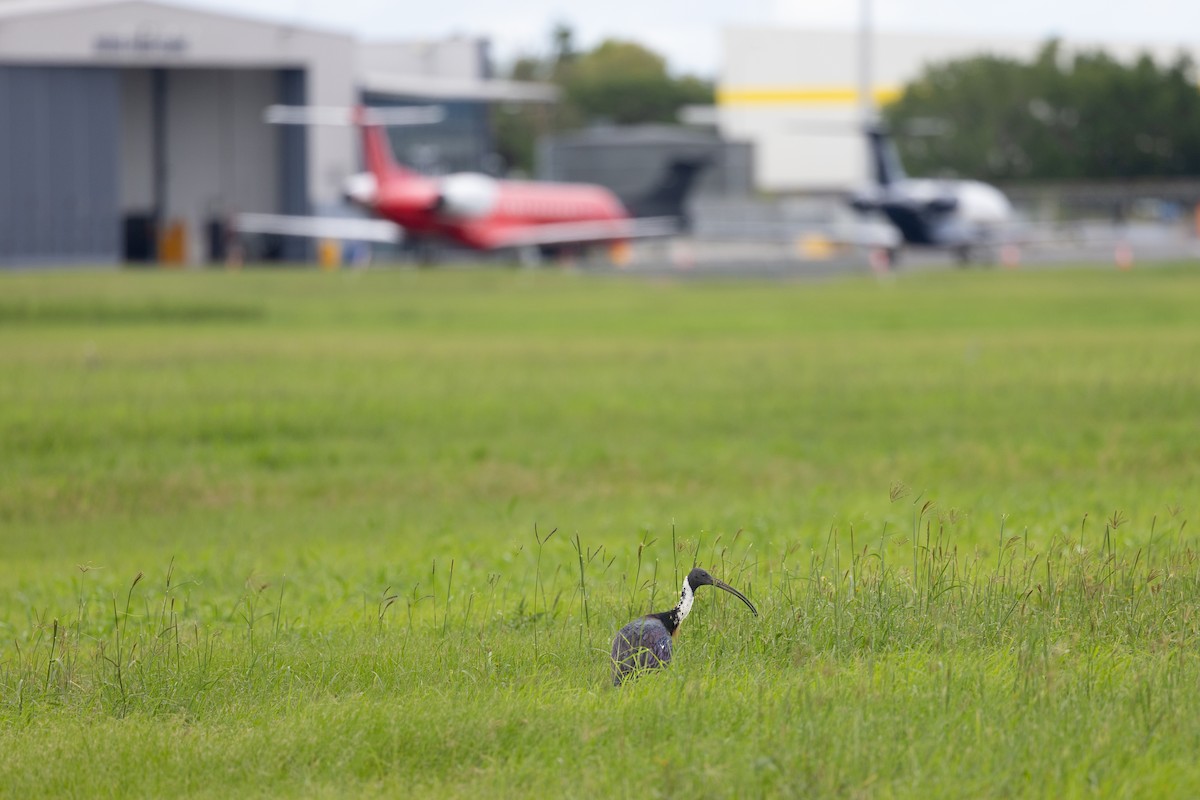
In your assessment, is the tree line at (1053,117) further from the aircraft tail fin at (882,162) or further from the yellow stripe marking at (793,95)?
the yellow stripe marking at (793,95)

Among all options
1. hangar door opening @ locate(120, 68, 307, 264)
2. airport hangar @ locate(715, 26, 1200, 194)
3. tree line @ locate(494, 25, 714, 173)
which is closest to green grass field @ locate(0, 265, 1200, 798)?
hangar door opening @ locate(120, 68, 307, 264)

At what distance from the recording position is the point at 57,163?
230ft

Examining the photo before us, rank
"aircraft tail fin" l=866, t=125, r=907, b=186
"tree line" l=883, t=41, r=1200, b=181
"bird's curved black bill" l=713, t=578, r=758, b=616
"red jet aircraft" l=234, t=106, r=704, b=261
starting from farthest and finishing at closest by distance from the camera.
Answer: "aircraft tail fin" l=866, t=125, r=907, b=186 → "red jet aircraft" l=234, t=106, r=704, b=261 → "tree line" l=883, t=41, r=1200, b=181 → "bird's curved black bill" l=713, t=578, r=758, b=616

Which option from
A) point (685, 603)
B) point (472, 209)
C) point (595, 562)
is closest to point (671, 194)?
point (472, 209)

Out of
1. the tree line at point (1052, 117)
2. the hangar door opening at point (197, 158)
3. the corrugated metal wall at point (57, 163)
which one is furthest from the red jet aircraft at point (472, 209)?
the tree line at point (1052, 117)

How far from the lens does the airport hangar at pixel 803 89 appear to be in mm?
101688

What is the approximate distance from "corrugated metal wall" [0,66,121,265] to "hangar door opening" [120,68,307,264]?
22.8 ft

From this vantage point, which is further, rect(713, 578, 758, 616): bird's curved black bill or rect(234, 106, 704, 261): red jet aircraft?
rect(234, 106, 704, 261): red jet aircraft

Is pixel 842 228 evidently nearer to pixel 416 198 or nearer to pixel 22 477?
pixel 416 198

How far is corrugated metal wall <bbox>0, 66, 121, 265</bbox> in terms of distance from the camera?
6925 cm

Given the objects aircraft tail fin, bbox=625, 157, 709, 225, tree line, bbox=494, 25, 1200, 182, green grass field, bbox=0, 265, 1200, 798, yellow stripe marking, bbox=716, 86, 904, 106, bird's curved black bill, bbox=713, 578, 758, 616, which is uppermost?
yellow stripe marking, bbox=716, 86, 904, 106

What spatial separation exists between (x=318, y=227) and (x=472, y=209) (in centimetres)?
999

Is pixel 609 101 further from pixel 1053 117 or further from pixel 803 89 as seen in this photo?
pixel 1053 117

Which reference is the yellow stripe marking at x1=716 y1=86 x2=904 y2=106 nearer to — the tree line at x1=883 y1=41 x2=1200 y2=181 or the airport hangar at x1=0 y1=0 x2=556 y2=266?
the tree line at x1=883 y1=41 x2=1200 y2=181
